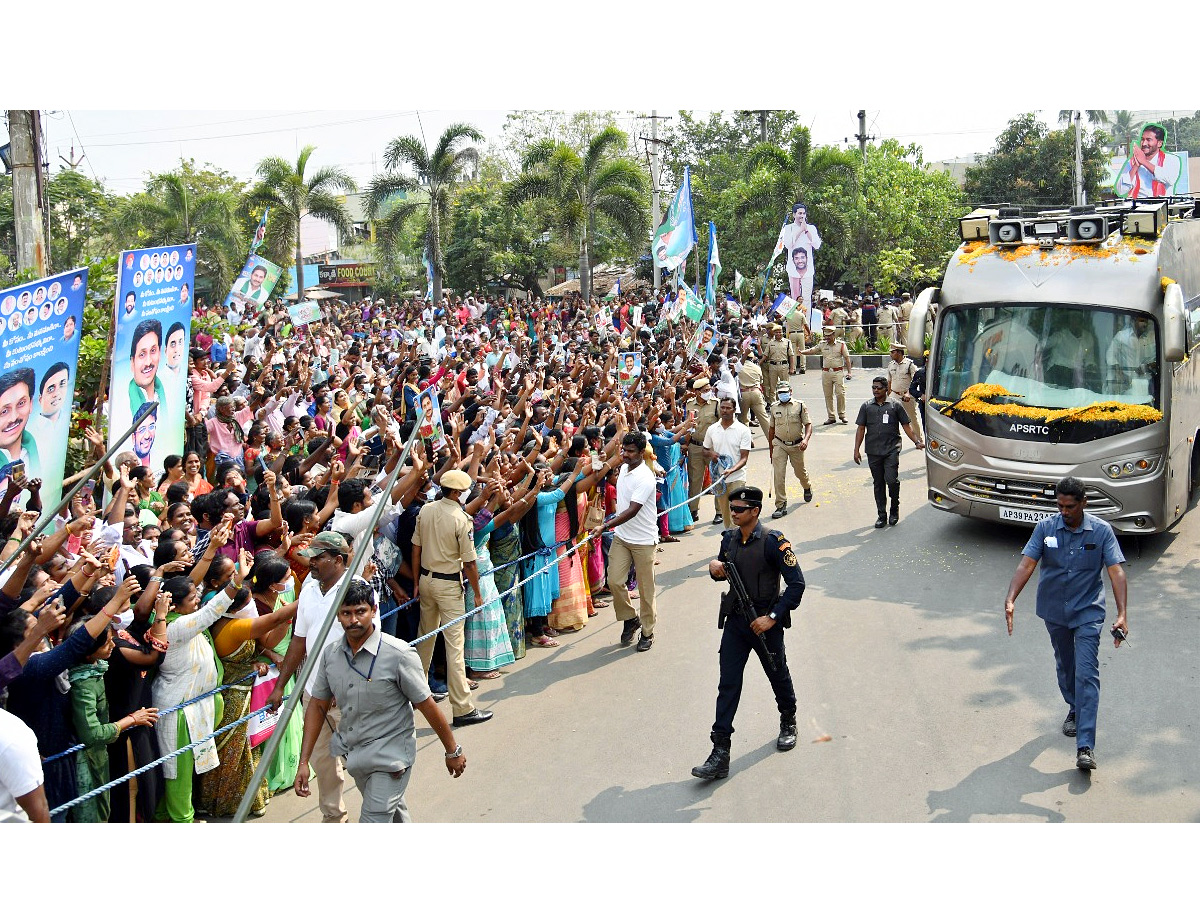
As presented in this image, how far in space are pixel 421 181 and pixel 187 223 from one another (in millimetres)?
9932

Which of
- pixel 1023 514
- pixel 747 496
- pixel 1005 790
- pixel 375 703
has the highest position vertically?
pixel 747 496

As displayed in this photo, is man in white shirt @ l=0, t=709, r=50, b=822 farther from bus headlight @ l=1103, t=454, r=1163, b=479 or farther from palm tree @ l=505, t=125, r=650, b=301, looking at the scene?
palm tree @ l=505, t=125, r=650, b=301

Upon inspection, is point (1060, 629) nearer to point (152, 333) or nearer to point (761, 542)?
point (761, 542)

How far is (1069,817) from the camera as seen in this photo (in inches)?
243

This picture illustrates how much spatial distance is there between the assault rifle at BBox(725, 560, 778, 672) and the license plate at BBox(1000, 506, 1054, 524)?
4.95 meters

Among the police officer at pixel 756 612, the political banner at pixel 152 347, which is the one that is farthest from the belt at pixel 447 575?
the political banner at pixel 152 347

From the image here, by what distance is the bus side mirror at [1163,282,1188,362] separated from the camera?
10.2 meters

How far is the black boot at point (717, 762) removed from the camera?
6732 millimetres

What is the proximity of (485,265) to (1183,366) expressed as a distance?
35297 mm

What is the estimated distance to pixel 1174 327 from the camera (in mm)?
10250

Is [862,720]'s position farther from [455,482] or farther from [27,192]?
[27,192]

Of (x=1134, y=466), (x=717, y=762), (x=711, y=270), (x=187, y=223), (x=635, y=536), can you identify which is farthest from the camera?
(x=187, y=223)

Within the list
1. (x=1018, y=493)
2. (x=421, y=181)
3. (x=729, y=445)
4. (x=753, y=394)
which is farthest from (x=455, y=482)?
(x=421, y=181)

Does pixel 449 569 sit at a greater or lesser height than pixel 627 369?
lesser
